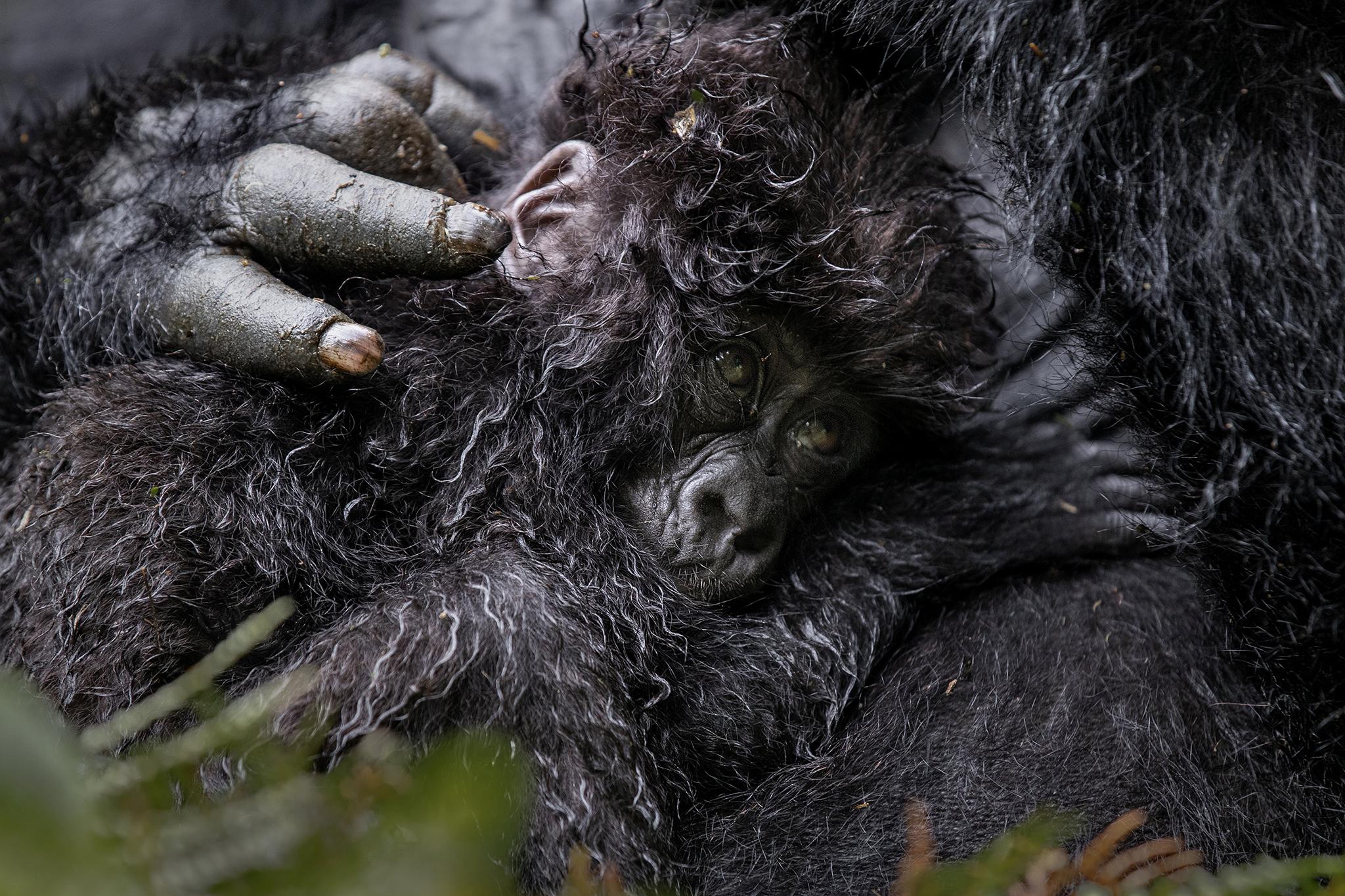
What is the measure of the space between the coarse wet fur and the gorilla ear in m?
0.06

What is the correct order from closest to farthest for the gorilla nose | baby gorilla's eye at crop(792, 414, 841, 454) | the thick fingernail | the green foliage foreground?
the green foliage foreground
the thick fingernail
the gorilla nose
baby gorilla's eye at crop(792, 414, 841, 454)

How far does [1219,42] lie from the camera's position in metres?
1.58

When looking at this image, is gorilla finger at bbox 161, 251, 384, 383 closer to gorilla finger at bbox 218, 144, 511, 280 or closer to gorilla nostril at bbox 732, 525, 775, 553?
gorilla finger at bbox 218, 144, 511, 280

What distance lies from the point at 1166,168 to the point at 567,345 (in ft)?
3.30

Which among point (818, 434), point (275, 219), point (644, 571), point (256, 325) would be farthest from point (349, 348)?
point (818, 434)

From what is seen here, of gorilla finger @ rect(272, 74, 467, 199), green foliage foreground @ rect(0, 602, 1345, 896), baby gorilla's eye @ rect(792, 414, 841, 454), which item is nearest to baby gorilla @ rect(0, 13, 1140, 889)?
baby gorilla's eye @ rect(792, 414, 841, 454)

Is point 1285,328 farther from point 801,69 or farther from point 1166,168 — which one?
point 801,69

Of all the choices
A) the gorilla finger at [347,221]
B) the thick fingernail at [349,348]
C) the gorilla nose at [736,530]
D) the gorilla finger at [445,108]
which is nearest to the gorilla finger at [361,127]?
the gorilla finger at [347,221]

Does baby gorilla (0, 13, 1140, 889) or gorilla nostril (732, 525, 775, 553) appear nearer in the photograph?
baby gorilla (0, 13, 1140, 889)

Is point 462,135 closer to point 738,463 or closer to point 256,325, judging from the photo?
point 256,325

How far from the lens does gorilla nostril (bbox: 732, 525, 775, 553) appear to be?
6.31 ft

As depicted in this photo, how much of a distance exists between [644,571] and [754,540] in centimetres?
22

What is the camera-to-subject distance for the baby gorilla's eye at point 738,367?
193 cm

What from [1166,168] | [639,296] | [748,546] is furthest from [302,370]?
[1166,168]
